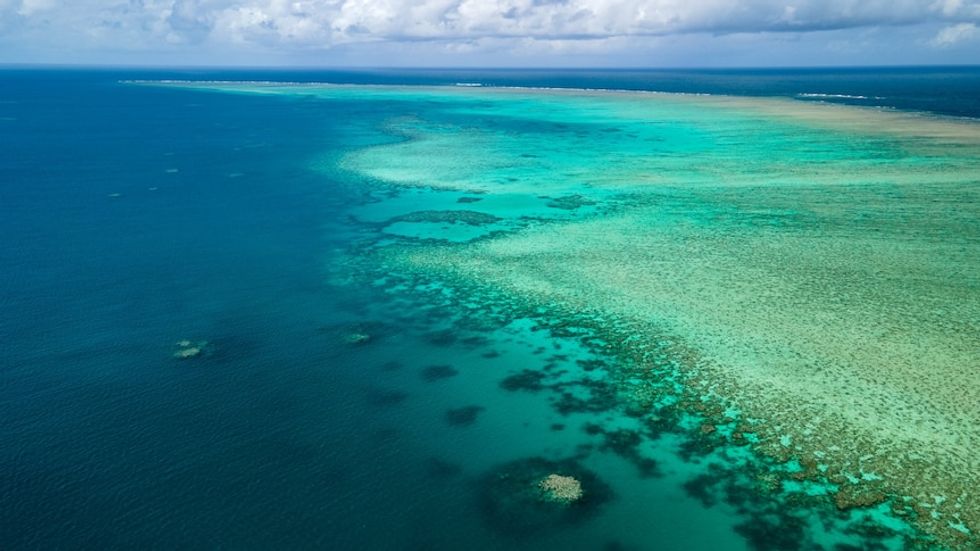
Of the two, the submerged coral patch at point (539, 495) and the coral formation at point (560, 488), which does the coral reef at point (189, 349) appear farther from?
the coral formation at point (560, 488)

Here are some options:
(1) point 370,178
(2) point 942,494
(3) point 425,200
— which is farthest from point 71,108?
(2) point 942,494

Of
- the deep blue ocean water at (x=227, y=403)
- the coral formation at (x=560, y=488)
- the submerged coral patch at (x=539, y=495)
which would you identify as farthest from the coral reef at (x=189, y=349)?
the coral formation at (x=560, y=488)

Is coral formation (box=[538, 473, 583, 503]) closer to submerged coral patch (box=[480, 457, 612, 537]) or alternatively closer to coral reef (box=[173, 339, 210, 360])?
submerged coral patch (box=[480, 457, 612, 537])

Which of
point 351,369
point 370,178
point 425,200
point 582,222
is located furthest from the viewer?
point 370,178

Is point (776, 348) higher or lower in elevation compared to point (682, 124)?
lower

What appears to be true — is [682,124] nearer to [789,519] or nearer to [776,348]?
[776,348]

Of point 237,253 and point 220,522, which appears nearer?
point 220,522

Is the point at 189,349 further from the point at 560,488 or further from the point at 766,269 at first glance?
the point at 766,269
